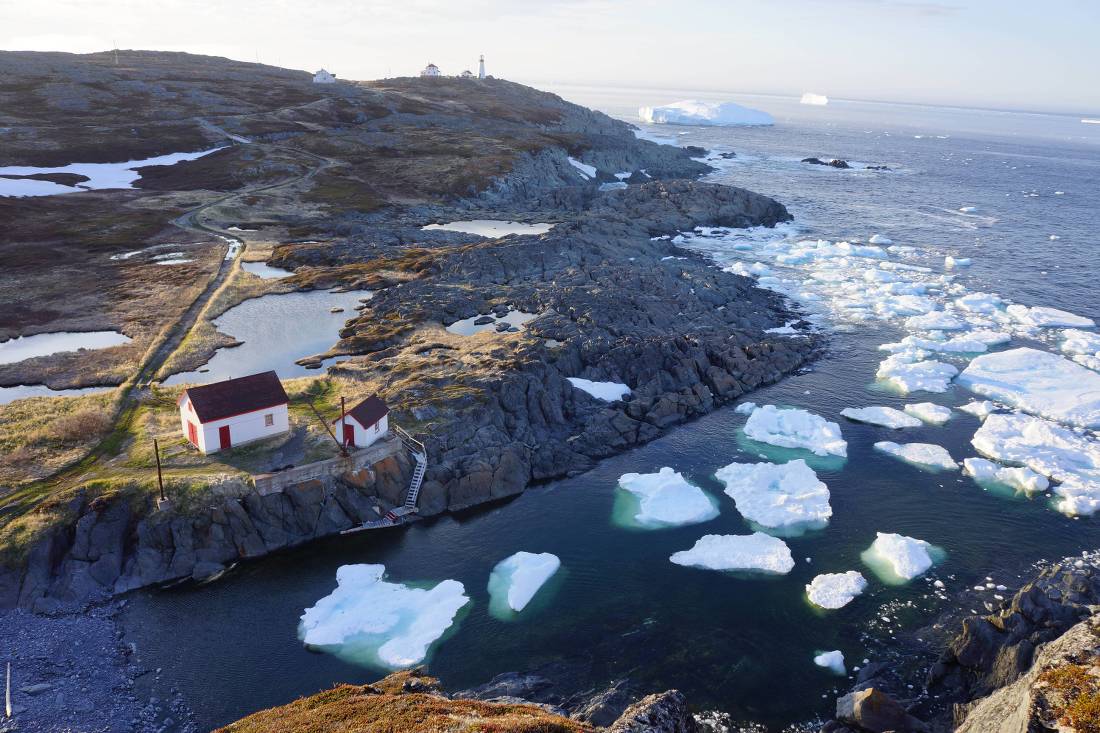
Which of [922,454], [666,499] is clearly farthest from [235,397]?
[922,454]

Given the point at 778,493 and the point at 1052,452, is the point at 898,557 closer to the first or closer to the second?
the point at 778,493

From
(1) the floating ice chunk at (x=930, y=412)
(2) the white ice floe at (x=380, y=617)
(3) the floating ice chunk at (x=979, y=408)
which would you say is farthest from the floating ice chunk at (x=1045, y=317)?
(2) the white ice floe at (x=380, y=617)

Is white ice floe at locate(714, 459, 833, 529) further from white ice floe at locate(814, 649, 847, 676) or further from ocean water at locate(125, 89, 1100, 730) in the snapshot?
white ice floe at locate(814, 649, 847, 676)

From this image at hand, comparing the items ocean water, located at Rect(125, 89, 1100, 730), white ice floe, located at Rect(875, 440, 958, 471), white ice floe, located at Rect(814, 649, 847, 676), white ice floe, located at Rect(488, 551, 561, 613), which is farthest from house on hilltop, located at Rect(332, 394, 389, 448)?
white ice floe, located at Rect(875, 440, 958, 471)

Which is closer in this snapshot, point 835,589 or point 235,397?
point 835,589

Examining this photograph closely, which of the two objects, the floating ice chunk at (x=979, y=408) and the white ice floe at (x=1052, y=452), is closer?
the white ice floe at (x=1052, y=452)

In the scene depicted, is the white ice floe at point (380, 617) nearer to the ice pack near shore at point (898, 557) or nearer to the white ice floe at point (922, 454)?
the ice pack near shore at point (898, 557)
